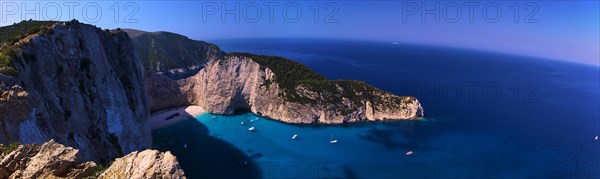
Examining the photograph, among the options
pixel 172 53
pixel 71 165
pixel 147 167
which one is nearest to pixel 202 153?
pixel 71 165

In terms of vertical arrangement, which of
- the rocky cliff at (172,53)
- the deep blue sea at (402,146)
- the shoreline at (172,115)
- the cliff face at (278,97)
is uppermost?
the rocky cliff at (172,53)

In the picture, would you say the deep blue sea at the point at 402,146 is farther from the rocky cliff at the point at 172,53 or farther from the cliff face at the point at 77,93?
the rocky cliff at the point at 172,53

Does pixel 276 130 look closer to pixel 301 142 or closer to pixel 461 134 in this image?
pixel 301 142

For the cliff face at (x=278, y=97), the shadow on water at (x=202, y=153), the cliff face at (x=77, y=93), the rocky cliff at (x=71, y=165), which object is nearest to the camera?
the rocky cliff at (x=71, y=165)

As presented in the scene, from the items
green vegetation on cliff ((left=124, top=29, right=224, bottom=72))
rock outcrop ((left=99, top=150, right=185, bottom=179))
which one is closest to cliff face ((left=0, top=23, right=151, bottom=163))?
rock outcrop ((left=99, top=150, right=185, bottom=179))

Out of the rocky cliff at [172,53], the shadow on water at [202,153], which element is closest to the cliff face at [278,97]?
the shadow on water at [202,153]

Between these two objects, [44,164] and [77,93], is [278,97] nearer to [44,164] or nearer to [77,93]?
[77,93]
